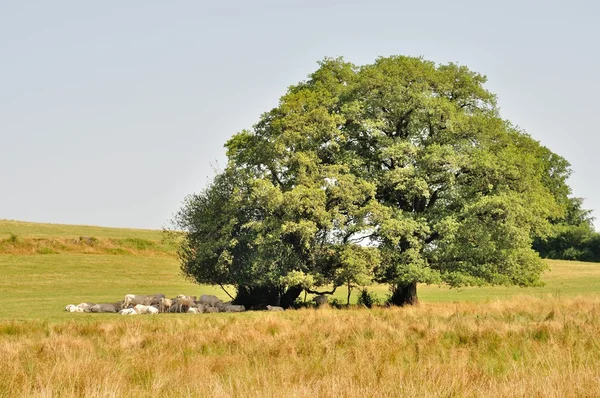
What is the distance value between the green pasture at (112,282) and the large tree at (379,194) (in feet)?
19.1

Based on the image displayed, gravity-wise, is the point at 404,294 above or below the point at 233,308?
above

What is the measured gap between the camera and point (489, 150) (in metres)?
37.5

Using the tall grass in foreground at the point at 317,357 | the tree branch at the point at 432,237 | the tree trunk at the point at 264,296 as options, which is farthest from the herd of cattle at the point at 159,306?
the tall grass in foreground at the point at 317,357

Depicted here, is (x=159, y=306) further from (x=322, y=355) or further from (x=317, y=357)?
(x=317, y=357)

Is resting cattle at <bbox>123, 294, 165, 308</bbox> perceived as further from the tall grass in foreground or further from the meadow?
the tall grass in foreground

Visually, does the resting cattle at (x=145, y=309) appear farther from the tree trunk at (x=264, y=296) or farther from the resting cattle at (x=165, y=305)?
the tree trunk at (x=264, y=296)

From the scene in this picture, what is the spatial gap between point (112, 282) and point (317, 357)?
151 ft

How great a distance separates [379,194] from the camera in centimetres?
3722

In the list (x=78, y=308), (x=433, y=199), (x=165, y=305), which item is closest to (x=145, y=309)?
(x=165, y=305)

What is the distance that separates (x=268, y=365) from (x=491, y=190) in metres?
25.2

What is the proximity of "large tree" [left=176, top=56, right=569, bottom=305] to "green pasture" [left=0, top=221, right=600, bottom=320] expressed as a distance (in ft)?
19.1

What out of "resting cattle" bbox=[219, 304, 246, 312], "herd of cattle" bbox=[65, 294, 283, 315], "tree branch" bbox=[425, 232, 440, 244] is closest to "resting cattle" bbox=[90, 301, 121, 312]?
"herd of cattle" bbox=[65, 294, 283, 315]

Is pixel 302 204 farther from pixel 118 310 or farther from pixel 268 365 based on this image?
pixel 268 365

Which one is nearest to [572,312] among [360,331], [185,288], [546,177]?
[360,331]
